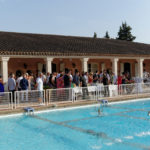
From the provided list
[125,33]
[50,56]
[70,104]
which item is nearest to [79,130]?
[70,104]

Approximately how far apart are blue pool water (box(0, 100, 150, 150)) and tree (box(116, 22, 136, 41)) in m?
49.1

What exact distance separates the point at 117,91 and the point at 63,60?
22.5 ft

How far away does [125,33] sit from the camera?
202 ft

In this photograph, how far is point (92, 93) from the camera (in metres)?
15.5

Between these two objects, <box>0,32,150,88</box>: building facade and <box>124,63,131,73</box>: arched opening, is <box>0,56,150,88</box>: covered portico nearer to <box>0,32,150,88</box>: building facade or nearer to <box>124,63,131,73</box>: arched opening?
<box>0,32,150,88</box>: building facade

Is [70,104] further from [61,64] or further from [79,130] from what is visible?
[61,64]

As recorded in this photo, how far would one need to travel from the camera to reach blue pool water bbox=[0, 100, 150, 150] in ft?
25.5

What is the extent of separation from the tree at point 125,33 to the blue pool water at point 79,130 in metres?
49.1

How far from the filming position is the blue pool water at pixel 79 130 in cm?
778

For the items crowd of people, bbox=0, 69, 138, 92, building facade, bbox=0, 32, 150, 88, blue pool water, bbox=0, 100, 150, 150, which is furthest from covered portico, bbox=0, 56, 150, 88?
blue pool water, bbox=0, 100, 150, 150

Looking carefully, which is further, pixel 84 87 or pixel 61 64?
pixel 61 64

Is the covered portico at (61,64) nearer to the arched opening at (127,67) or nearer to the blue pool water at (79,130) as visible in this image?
the arched opening at (127,67)

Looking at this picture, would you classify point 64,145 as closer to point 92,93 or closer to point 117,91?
point 92,93

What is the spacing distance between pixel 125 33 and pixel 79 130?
5500cm
